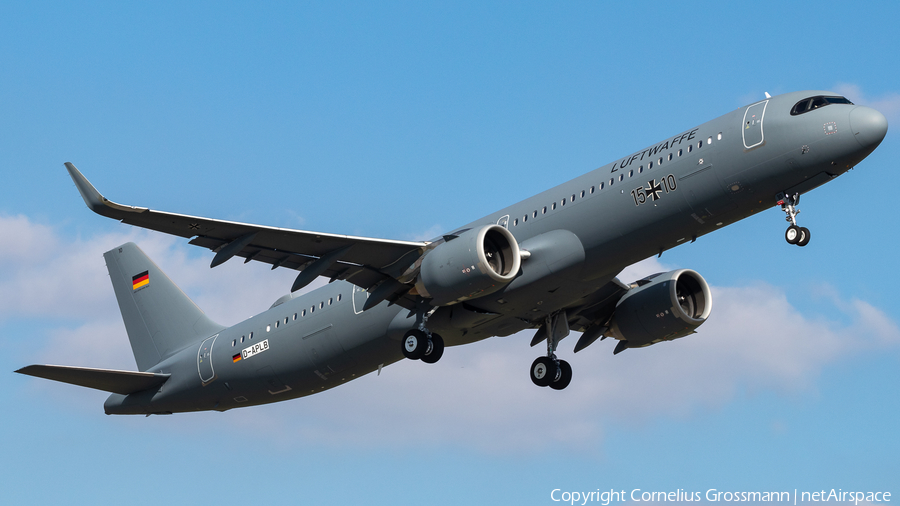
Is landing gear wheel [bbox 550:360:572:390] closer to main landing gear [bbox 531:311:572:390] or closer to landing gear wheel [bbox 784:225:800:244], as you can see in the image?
main landing gear [bbox 531:311:572:390]

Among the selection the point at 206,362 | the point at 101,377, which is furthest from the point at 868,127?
the point at 101,377

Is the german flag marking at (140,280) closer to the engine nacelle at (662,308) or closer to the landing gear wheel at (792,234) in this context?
the engine nacelle at (662,308)

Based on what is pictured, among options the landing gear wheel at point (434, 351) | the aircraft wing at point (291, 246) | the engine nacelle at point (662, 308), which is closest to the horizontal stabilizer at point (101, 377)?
the aircraft wing at point (291, 246)

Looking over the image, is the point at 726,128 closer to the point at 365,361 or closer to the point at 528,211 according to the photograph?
the point at 528,211

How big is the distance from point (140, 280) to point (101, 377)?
6.27 metres

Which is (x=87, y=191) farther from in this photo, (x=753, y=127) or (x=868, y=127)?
(x=868, y=127)

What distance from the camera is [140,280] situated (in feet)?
134

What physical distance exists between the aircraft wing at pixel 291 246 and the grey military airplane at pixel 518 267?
54mm

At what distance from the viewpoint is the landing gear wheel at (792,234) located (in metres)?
26.2

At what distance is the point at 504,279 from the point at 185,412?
15.7 m

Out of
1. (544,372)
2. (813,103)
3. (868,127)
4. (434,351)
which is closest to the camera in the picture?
(868,127)

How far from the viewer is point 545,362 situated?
3341cm

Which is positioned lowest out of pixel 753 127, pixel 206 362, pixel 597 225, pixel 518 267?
pixel 206 362

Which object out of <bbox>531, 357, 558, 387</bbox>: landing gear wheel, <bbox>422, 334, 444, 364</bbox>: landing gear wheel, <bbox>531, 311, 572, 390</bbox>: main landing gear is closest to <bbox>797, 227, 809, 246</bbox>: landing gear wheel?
<bbox>531, 311, 572, 390</bbox>: main landing gear
